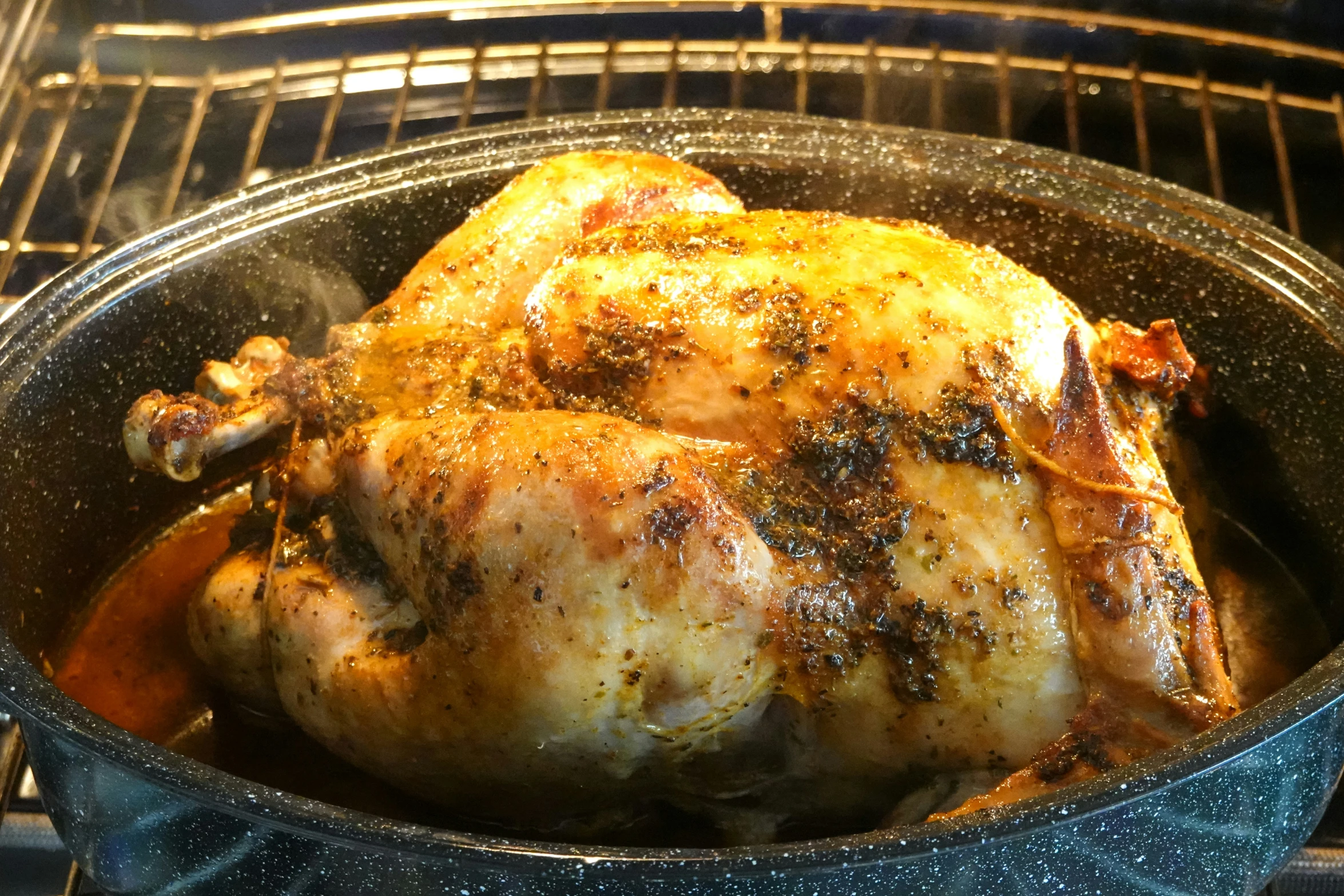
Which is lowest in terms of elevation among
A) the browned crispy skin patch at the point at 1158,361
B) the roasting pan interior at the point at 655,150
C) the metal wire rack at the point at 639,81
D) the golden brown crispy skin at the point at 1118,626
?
the golden brown crispy skin at the point at 1118,626

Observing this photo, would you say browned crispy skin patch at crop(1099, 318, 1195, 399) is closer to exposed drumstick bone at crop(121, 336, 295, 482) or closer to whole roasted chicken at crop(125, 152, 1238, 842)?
whole roasted chicken at crop(125, 152, 1238, 842)

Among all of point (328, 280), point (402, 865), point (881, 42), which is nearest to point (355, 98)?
point (328, 280)

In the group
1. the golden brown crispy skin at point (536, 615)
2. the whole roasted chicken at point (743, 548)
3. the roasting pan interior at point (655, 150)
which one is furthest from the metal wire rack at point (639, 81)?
the golden brown crispy skin at point (536, 615)

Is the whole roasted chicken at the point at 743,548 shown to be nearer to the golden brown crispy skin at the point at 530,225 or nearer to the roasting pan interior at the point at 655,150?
the golden brown crispy skin at the point at 530,225

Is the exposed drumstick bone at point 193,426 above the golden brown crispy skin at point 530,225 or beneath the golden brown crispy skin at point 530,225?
beneath

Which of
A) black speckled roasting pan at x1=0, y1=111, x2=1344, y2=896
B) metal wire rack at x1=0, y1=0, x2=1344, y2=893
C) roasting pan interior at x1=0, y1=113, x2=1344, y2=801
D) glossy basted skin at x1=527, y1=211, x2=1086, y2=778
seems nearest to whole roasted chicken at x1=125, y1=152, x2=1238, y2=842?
glossy basted skin at x1=527, y1=211, x2=1086, y2=778

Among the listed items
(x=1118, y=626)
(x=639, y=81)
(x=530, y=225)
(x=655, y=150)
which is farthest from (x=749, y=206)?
(x=1118, y=626)

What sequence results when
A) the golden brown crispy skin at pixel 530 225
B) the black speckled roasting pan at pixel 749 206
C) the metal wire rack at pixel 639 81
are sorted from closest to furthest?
the black speckled roasting pan at pixel 749 206
the golden brown crispy skin at pixel 530 225
the metal wire rack at pixel 639 81

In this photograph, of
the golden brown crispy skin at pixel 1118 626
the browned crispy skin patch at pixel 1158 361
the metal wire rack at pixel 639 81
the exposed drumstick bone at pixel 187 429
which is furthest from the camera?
the metal wire rack at pixel 639 81
